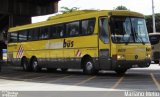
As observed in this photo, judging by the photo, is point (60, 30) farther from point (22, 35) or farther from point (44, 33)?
point (22, 35)

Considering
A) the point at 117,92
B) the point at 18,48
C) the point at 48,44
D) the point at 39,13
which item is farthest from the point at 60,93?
the point at 39,13

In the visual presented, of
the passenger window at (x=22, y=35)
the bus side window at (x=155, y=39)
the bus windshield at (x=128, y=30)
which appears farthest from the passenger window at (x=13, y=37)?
the bus side window at (x=155, y=39)

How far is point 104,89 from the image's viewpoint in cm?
1723

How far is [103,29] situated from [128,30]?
4.05 feet

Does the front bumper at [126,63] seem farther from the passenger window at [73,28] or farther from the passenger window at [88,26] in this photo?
the passenger window at [73,28]

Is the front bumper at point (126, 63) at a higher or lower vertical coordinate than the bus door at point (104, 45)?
lower

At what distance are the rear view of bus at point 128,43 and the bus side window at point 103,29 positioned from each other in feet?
1.21

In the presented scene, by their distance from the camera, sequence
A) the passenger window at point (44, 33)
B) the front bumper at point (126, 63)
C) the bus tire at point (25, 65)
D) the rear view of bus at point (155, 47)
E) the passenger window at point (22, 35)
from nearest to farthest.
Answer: the front bumper at point (126, 63) → the passenger window at point (44, 33) → the bus tire at point (25, 65) → the passenger window at point (22, 35) → the rear view of bus at point (155, 47)

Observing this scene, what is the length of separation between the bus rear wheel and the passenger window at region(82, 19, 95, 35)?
1464 mm

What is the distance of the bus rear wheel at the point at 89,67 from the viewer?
25.6 m

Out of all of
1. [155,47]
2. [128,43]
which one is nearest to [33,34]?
[128,43]

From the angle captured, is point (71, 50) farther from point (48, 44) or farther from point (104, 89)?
point (104, 89)

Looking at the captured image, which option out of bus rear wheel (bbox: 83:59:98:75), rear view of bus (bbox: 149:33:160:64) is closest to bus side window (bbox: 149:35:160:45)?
rear view of bus (bbox: 149:33:160:64)

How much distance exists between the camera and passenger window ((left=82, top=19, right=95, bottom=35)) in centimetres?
2552
